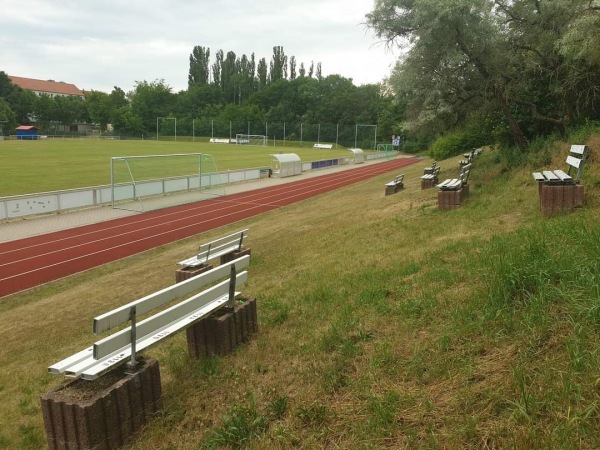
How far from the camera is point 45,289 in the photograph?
11.4 m

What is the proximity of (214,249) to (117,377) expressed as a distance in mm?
4886

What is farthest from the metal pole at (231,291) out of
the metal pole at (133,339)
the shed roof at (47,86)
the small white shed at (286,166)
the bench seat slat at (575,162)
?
the shed roof at (47,86)

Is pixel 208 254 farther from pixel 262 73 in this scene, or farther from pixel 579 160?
pixel 262 73

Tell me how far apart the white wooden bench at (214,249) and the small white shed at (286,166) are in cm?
2839

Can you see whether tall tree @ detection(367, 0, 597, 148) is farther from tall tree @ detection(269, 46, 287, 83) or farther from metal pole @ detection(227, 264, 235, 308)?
tall tree @ detection(269, 46, 287, 83)

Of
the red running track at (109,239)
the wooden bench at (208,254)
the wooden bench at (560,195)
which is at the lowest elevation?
the red running track at (109,239)

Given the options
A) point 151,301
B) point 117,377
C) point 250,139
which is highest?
point 151,301

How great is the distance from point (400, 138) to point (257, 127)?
110 ft

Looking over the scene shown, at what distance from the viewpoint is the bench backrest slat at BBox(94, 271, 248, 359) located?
11.9 ft

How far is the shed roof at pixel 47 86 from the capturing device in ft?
459

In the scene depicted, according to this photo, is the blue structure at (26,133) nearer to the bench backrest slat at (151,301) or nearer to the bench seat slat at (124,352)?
the bench backrest slat at (151,301)

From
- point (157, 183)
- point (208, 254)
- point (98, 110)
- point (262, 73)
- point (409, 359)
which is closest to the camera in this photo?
point (409, 359)

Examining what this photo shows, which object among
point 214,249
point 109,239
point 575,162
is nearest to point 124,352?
point 214,249

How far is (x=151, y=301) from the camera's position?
4.09 meters
